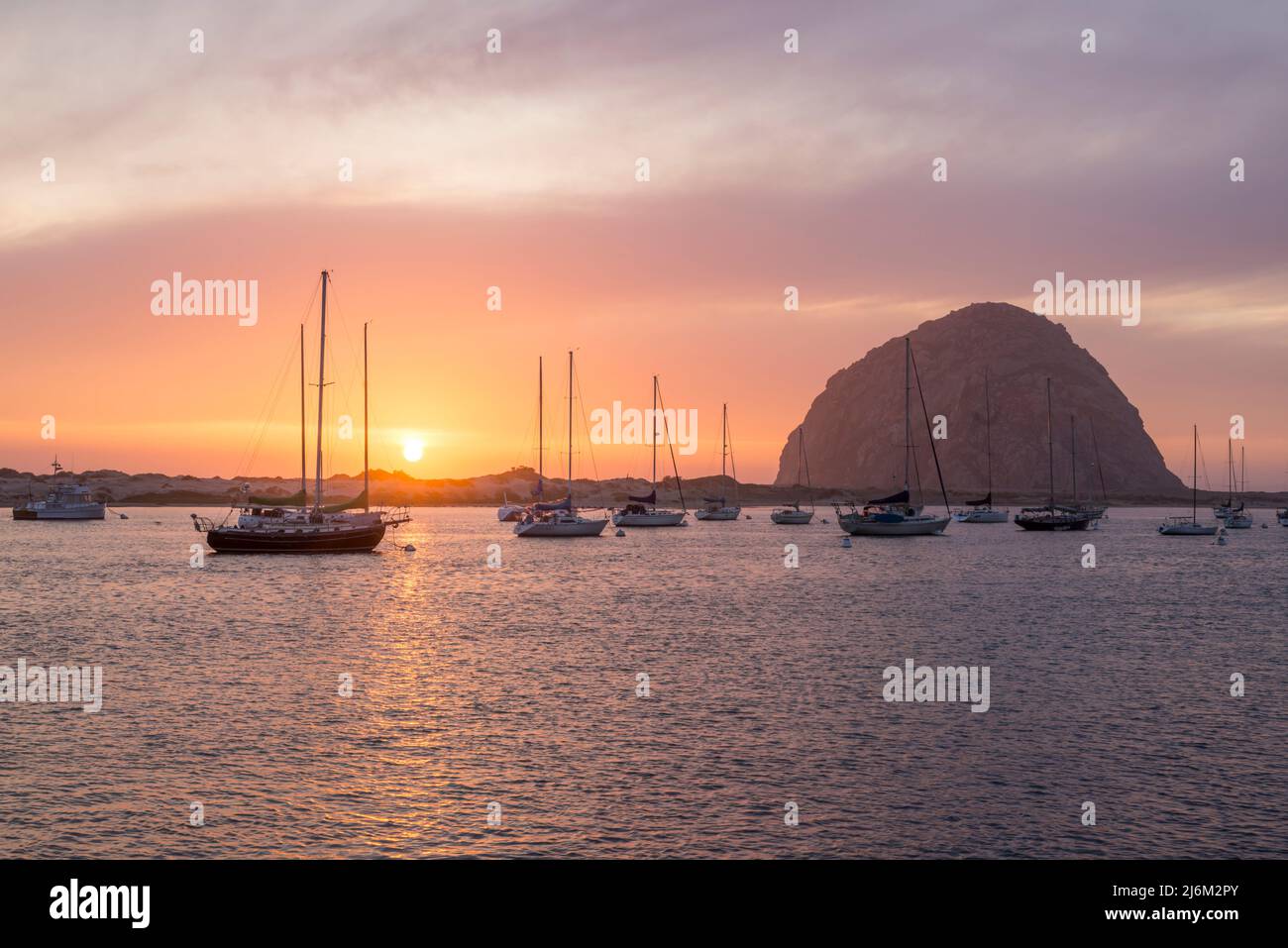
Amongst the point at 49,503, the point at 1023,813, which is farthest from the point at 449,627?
the point at 49,503

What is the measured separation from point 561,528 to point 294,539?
39.3 m

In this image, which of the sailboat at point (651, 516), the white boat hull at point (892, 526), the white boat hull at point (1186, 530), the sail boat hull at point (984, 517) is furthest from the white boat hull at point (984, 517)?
Answer: the white boat hull at point (892, 526)

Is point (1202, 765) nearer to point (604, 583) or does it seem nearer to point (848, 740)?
point (848, 740)

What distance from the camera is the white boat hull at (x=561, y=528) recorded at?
123250 mm

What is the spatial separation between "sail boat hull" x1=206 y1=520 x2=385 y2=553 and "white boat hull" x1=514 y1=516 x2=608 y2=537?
108 ft

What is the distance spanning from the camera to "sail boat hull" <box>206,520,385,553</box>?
89.6m
